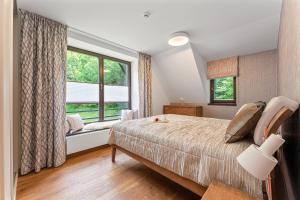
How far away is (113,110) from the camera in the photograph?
404 cm

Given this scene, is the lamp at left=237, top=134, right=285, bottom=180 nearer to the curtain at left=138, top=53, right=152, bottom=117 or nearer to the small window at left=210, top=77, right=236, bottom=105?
the curtain at left=138, top=53, right=152, bottom=117

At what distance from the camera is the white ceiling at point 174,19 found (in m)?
1.96

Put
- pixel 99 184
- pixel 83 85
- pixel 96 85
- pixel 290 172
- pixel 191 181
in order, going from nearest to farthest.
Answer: pixel 290 172 → pixel 191 181 → pixel 99 184 → pixel 83 85 → pixel 96 85

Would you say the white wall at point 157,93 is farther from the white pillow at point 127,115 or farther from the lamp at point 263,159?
the lamp at point 263,159

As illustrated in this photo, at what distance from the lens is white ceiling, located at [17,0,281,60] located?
1956 millimetres

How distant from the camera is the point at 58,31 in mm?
2420

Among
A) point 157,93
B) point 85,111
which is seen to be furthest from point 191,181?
point 157,93

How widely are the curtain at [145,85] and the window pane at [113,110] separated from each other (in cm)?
63

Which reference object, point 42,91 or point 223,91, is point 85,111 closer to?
point 42,91

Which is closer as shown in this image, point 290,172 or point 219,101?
point 290,172

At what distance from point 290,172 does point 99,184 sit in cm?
193

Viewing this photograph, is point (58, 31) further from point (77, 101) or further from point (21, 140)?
point (21, 140)

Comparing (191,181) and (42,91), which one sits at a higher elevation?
(42,91)

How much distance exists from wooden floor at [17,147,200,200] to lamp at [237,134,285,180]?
1428mm
